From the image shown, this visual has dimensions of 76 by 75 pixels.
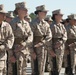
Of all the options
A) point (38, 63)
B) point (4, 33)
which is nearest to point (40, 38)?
point (38, 63)

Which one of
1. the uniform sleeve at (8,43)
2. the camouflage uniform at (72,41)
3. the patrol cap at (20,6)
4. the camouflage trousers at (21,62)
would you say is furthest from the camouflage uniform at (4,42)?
the camouflage uniform at (72,41)

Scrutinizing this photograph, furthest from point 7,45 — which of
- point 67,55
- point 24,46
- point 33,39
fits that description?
point 67,55

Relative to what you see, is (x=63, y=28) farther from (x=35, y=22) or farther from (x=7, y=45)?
(x=7, y=45)

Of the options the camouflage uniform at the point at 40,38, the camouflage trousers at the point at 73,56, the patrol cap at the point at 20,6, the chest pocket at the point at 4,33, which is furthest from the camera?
the camouflage trousers at the point at 73,56

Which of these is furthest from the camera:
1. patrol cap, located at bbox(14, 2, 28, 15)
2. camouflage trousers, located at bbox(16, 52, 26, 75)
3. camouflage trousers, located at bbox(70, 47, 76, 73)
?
camouflage trousers, located at bbox(70, 47, 76, 73)

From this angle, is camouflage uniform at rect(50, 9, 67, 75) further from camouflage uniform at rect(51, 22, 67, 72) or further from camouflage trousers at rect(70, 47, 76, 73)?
camouflage trousers at rect(70, 47, 76, 73)

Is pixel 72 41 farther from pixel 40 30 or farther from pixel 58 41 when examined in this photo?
pixel 40 30

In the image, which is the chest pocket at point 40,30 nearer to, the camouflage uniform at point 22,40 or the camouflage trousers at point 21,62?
the camouflage uniform at point 22,40

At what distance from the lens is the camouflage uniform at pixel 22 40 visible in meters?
10.9

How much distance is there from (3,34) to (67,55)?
4520mm

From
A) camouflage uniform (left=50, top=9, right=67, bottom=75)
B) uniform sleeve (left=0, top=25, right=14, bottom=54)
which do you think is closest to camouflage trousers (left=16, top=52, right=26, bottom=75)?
uniform sleeve (left=0, top=25, right=14, bottom=54)

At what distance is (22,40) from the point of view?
10914 mm

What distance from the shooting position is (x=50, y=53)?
1312 cm

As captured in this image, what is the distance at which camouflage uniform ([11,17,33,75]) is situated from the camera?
10859 mm
